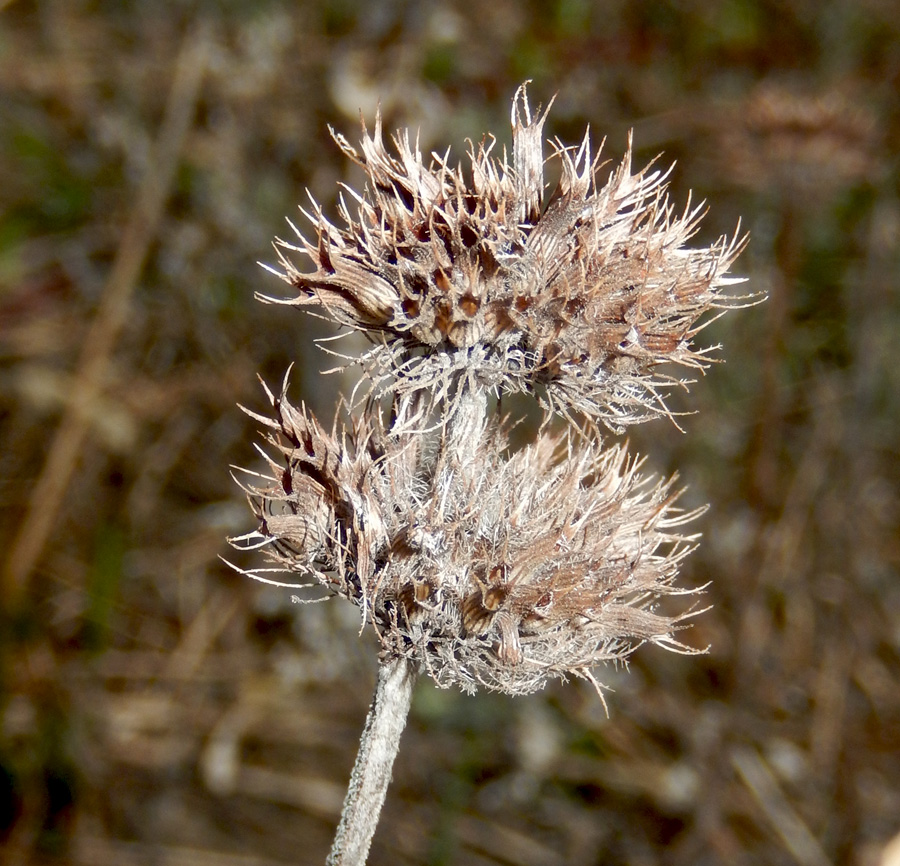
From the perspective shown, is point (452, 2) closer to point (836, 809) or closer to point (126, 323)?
point (126, 323)

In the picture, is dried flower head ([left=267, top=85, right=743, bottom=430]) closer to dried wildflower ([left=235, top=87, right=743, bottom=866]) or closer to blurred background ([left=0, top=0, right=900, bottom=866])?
dried wildflower ([left=235, top=87, right=743, bottom=866])

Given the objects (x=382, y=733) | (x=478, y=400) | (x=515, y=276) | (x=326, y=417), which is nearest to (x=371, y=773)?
(x=382, y=733)

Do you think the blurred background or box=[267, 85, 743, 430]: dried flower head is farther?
the blurred background

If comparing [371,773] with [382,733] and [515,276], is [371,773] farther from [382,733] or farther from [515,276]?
[515,276]

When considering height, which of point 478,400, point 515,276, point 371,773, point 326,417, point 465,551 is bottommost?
point 371,773

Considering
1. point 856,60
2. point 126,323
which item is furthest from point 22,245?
point 856,60

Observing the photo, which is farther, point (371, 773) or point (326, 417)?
point (326, 417)

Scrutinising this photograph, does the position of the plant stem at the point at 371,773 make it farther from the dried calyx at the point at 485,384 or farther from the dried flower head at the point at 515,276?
the dried flower head at the point at 515,276

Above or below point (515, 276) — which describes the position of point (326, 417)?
above

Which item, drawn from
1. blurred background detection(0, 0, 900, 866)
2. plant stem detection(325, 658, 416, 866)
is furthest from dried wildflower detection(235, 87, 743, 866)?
blurred background detection(0, 0, 900, 866)
